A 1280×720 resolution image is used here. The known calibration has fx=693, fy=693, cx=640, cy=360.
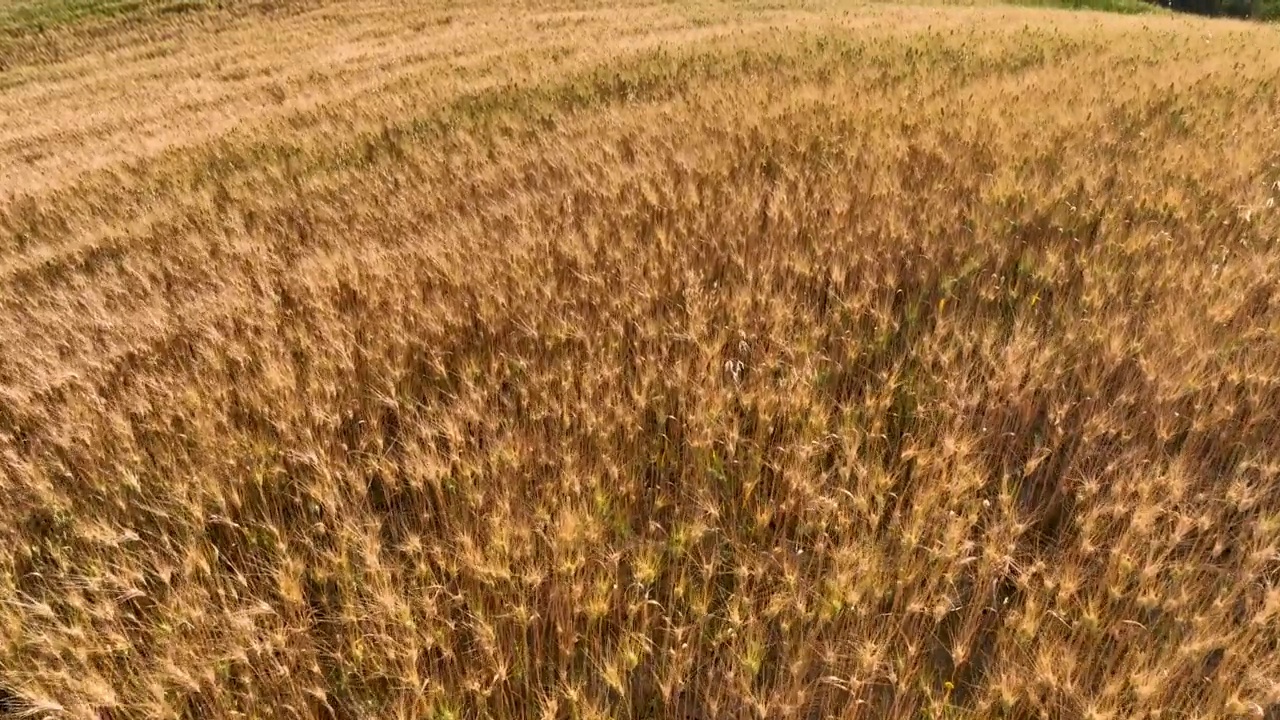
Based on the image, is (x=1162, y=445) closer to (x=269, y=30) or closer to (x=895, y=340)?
(x=895, y=340)

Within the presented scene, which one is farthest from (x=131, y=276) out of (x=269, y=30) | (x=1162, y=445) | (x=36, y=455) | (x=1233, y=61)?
(x=269, y=30)

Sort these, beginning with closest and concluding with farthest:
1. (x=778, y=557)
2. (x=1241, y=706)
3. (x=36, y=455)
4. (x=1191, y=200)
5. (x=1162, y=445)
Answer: (x=1241, y=706), (x=778, y=557), (x=1162, y=445), (x=36, y=455), (x=1191, y=200)

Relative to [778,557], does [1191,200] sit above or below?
above

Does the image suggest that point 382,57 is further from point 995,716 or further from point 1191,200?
point 995,716

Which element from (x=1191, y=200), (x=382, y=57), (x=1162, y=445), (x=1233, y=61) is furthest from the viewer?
(x=382, y=57)

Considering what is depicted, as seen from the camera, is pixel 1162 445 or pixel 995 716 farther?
pixel 1162 445

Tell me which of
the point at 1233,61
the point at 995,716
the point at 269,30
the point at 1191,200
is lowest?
the point at 995,716
